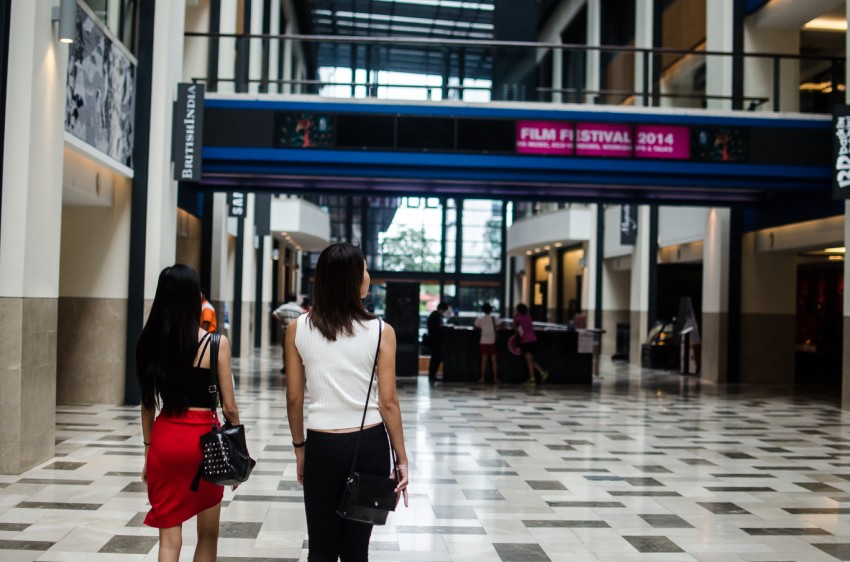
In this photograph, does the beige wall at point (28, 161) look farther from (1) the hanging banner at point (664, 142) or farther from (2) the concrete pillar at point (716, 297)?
(2) the concrete pillar at point (716, 297)

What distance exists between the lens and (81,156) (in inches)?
413

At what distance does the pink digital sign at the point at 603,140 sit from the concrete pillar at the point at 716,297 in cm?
552

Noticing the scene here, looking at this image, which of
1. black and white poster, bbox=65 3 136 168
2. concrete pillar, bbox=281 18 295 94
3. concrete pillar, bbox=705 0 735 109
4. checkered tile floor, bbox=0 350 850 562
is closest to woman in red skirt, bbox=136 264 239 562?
checkered tile floor, bbox=0 350 850 562

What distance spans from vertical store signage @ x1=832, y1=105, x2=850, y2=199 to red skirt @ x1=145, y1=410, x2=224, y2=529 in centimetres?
1176

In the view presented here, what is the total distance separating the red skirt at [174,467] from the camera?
3.53 m

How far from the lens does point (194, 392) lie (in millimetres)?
3576

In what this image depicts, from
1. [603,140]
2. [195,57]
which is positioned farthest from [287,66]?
[603,140]

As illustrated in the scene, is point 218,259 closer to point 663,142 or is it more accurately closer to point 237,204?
point 237,204

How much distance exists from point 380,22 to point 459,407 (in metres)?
19.6

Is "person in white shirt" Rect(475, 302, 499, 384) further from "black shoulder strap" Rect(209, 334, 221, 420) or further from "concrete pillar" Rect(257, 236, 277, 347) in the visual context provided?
"black shoulder strap" Rect(209, 334, 221, 420)

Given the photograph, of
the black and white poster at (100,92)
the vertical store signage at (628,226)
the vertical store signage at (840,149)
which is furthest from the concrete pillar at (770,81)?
the vertical store signage at (628,226)

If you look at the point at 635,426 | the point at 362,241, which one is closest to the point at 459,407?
the point at 635,426

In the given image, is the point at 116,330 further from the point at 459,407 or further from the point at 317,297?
the point at 317,297

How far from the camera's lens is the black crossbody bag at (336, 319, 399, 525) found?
3049mm
